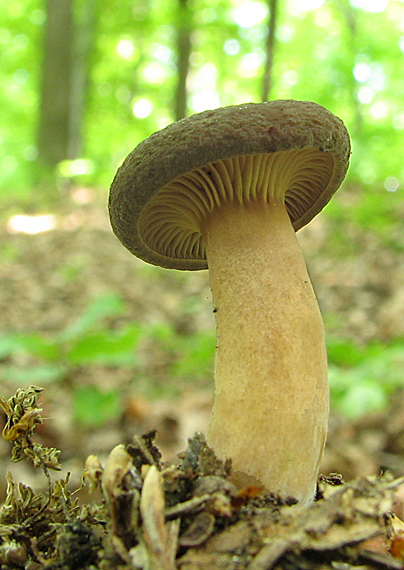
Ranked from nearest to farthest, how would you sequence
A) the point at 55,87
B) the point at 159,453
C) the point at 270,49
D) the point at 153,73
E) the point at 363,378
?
the point at 159,453 < the point at 363,378 < the point at 270,49 < the point at 55,87 < the point at 153,73

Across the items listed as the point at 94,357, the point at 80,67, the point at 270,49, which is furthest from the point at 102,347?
the point at 80,67

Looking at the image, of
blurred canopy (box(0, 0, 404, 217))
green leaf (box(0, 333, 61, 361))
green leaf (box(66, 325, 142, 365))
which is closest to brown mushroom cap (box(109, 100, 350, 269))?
green leaf (box(66, 325, 142, 365))

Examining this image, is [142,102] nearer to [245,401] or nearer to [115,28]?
[115,28]

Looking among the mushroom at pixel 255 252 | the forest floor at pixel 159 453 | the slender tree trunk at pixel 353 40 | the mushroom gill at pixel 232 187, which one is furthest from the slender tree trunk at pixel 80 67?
the mushroom at pixel 255 252

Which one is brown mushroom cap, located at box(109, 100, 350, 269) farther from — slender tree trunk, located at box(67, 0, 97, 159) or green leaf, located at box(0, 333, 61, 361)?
slender tree trunk, located at box(67, 0, 97, 159)

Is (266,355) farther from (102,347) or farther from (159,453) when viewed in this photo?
(102,347)

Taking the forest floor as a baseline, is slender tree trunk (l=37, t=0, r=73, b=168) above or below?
above
